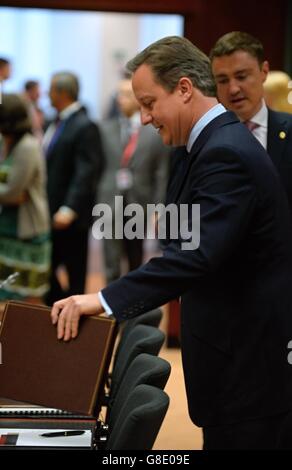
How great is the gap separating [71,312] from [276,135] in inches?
56.2

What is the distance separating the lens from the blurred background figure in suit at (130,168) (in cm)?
691

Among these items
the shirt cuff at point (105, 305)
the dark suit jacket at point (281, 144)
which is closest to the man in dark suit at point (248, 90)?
the dark suit jacket at point (281, 144)

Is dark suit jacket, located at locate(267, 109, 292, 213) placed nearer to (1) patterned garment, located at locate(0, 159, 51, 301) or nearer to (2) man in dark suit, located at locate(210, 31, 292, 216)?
(2) man in dark suit, located at locate(210, 31, 292, 216)

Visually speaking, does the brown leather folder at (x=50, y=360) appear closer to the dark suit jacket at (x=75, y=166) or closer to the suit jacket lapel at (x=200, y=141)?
the suit jacket lapel at (x=200, y=141)

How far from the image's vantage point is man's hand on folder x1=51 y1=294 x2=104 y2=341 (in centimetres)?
227

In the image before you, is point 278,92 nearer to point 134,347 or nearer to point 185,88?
point 134,347

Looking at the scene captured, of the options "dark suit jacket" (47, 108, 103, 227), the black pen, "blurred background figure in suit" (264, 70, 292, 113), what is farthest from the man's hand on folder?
"dark suit jacket" (47, 108, 103, 227)

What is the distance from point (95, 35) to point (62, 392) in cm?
1235

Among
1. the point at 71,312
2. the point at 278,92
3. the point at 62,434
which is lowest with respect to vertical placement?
the point at 62,434

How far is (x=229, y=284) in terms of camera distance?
2393 mm

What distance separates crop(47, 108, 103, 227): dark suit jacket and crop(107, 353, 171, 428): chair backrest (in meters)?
3.70

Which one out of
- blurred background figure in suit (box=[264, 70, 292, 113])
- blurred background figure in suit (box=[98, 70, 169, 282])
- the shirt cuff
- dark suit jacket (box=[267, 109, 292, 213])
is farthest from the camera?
blurred background figure in suit (box=[98, 70, 169, 282])

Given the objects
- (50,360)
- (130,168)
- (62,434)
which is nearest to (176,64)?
(50,360)

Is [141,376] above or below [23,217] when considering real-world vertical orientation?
below
